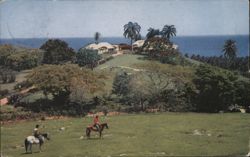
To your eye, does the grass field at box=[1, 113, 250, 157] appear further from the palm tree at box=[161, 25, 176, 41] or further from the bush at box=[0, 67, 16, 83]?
the palm tree at box=[161, 25, 176, 41]

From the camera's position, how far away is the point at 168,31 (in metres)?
17.3

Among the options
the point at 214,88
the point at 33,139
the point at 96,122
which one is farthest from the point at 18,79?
the point at 214,88

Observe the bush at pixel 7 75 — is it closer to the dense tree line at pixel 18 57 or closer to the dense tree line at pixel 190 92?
the dense tree line at pixel 18 57

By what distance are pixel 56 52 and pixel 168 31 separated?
4394 mm

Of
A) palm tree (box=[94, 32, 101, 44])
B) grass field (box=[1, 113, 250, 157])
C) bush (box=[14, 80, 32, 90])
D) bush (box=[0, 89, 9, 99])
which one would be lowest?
grass field (box=[1, 113, 250, 157])

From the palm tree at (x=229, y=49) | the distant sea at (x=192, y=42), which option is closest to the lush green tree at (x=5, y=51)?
the distant sea at (x=192, y=42)

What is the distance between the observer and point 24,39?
16.6 meters

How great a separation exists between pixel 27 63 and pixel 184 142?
21.9 feet

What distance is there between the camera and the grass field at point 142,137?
15.9 metres

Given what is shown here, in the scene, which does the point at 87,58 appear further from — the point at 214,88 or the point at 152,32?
the point at 214,88

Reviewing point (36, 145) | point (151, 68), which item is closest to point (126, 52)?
point (151, 68)

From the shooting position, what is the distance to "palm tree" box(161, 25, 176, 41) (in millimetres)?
16875

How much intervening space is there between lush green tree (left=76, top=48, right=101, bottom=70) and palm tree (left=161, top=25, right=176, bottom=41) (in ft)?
8.59

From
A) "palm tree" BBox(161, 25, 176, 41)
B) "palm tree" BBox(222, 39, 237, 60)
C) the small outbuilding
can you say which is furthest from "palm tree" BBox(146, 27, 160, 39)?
"palm tree" BBox(222, 39, 237, 60)
